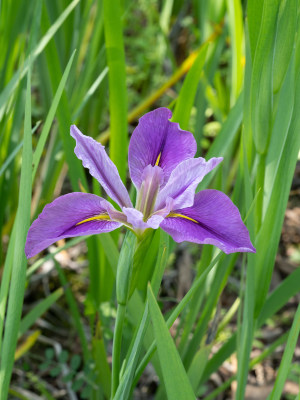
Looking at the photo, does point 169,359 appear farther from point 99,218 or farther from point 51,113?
point 51,113

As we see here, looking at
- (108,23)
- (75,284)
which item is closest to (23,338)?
(75,284)

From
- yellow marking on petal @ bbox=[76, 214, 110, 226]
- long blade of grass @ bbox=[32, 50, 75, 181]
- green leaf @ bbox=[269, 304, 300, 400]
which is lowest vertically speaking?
green leaf @ bbox=[269, 304, 300, 400]

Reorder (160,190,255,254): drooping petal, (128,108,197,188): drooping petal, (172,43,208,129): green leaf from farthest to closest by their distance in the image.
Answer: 1. (172,43,208,129): green leaf
2. (128,108,197,188): drooping petal
3. (160,190,255,254): drooping petal

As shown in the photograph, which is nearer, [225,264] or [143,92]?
[225,264]

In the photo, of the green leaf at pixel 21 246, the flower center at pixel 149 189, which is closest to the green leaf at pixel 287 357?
the flower center at pixel 149 189

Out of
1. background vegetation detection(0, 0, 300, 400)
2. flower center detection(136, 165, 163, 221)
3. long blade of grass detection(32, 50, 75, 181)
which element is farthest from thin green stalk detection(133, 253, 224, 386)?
long blade of grass detection(32, 50, 75, 181)

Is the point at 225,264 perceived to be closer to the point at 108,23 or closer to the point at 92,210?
the point at 92,210

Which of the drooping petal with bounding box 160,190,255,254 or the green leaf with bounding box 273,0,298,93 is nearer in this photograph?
the drooping petal with bounding box 160,190,255,254

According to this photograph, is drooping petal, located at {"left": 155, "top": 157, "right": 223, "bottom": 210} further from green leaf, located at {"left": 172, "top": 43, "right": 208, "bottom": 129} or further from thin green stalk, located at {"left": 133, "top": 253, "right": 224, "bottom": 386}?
green leaf, located at {"left": 172, "top": 43, "right": 208, "bottom": 129}
